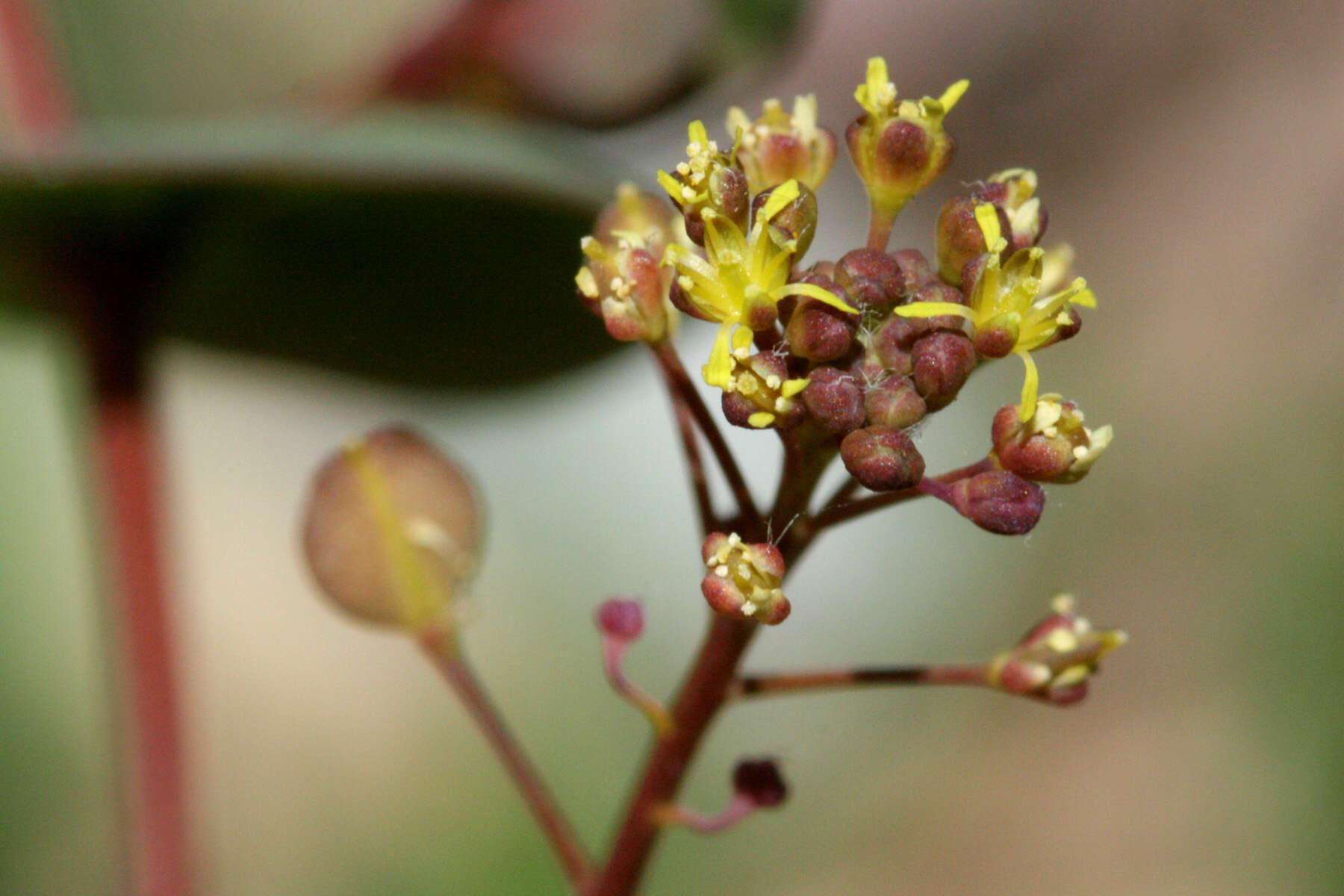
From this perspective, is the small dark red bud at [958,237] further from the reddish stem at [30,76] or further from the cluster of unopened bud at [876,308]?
the reddish stem at [30,76]

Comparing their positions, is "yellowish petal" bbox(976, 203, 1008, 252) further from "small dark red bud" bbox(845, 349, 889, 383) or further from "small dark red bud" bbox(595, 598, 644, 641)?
"small dark red bud" bbox(595, 598, 644, 641)

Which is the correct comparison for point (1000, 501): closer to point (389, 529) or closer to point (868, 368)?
point (868, 368)

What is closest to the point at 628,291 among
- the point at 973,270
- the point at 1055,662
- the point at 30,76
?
the point at 973,270

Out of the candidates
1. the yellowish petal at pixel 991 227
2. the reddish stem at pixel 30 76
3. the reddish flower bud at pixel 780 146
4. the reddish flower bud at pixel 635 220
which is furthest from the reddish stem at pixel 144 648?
the yellowish petal at pixel 991 227

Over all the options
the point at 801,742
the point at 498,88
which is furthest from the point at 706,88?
the point at 801,742

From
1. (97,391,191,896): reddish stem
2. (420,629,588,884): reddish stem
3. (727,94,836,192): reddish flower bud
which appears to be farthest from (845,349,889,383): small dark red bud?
(97,391,191,896): reddish stem
